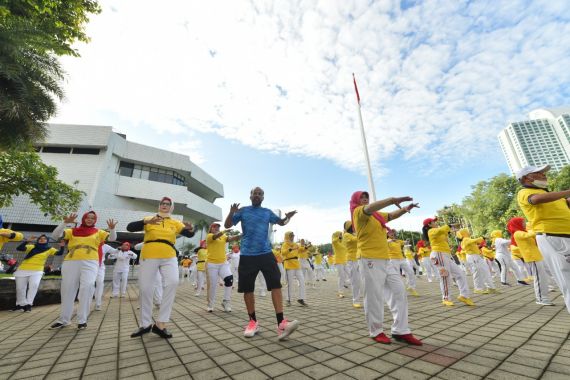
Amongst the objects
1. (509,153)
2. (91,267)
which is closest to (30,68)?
(91,267)

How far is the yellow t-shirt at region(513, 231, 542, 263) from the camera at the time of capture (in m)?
5.96

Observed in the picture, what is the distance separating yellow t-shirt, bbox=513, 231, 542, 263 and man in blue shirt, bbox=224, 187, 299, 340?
608 centimetres

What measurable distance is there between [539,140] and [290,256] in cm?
15590

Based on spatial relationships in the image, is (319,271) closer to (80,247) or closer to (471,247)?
(471,247)

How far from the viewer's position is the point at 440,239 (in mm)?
6602

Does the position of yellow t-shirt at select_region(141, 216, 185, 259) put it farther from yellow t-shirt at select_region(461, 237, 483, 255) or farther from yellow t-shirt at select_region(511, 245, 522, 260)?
yellow t-shirt at select_region(511, 245, 522, 260)

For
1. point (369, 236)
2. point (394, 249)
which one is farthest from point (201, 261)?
point (369, 236)

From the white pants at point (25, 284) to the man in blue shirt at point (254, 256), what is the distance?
6897 mm

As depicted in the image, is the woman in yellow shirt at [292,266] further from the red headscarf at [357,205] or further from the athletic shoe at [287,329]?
the red headscarf at [357,205]

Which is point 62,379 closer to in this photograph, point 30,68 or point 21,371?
point 21,371

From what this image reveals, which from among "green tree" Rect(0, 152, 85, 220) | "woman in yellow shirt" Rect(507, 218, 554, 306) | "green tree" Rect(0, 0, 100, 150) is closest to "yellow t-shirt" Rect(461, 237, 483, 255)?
"woman in yellow shirt" Rect(507, 218, 554, 306)

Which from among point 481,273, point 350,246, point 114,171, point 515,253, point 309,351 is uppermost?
point 114,171

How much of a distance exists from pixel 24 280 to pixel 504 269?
1579cm

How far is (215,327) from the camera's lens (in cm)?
461
